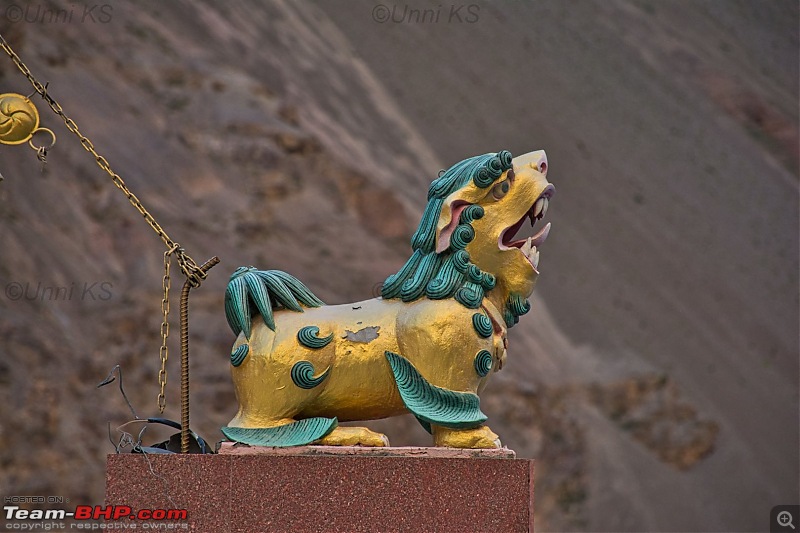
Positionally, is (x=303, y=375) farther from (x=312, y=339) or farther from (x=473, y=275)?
(x=473, y=275)

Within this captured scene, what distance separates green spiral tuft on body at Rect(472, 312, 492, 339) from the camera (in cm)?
589

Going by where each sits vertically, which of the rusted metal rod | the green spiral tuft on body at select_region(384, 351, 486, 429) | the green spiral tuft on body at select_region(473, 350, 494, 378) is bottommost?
the rusted metal rod

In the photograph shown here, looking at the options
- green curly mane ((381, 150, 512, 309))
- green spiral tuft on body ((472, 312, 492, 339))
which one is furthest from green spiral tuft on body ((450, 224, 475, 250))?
green spiral tuft on body ((472, 312, 492, 339))

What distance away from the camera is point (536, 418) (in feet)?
50.8

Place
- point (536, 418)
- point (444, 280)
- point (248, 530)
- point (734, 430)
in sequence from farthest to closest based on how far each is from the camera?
point (734, 430)
point (536, 418)
point (444, 280)
point (248, 530)

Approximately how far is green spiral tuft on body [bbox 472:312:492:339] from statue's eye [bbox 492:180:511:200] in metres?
0.64

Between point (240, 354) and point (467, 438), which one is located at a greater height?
point (467, 438)

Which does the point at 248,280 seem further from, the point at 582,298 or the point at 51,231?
the point at 582,298

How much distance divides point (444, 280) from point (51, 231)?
369 inches

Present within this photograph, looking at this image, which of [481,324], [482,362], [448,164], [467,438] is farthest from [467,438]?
[448,164]

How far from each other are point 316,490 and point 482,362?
1.02 metres

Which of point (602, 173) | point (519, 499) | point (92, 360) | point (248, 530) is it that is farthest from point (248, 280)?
point (602, 173)

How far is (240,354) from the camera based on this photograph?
19.5 feet

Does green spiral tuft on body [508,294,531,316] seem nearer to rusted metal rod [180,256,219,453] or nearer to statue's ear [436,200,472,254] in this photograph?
statue's ear [436,200,472,254]
